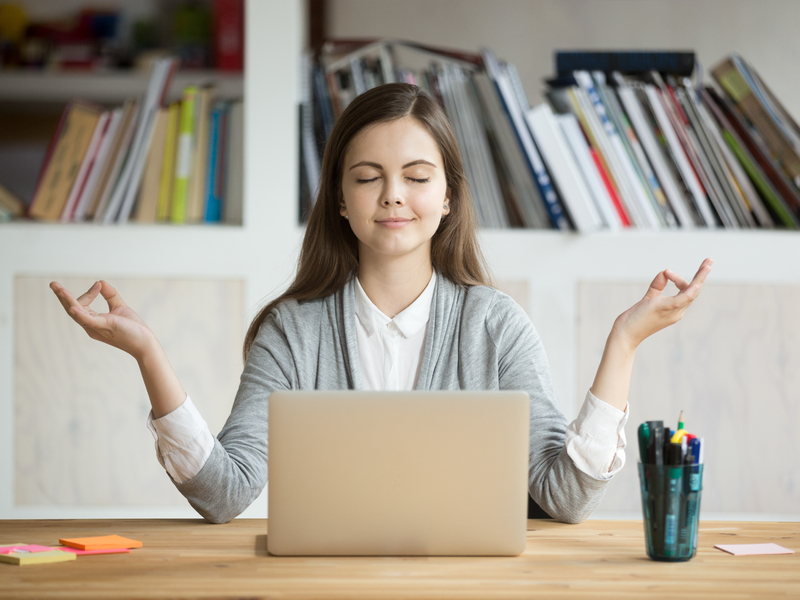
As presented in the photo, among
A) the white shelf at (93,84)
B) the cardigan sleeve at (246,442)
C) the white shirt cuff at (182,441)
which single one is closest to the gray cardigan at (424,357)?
the cardigan sleeve at (246,442)

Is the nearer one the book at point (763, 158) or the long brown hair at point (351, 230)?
the long brown hair at point (351, 230)

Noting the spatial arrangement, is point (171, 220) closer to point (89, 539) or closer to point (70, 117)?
point (70, 117)

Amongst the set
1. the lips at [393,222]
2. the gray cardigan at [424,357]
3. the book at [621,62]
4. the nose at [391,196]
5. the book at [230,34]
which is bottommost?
the gray cardigan at [424,357]

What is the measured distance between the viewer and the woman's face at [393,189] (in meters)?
1.42

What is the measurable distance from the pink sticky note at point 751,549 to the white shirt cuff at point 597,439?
0.18 meters

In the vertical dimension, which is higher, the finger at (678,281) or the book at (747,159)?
the book at (747,159)

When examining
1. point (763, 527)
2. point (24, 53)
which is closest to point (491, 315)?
point (763, 527)

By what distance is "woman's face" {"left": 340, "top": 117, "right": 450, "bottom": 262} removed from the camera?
4.66 ft

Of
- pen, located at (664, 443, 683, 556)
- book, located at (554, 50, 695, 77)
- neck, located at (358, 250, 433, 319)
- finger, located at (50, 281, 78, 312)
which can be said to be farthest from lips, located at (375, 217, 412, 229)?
book, located at (554, 50, 695, 77)

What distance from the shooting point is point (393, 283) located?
1548 mm

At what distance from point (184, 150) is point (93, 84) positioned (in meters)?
0.56

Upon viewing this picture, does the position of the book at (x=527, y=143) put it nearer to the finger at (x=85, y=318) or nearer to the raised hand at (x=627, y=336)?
the raised hand at (x=627, y=336)

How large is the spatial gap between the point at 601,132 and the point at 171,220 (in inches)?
46.4

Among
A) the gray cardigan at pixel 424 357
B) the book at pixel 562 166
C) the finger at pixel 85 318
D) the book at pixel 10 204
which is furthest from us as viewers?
the book at pixel 10 204
